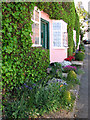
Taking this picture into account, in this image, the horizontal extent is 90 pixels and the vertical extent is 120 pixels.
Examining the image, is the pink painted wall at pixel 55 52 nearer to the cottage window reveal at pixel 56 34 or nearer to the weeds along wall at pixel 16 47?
the cottage window reveal at pixel 56 34

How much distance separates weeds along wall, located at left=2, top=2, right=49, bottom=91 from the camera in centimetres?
338

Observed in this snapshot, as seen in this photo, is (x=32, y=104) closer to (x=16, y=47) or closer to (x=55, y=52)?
(x=16, y=47)

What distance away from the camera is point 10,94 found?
363cm

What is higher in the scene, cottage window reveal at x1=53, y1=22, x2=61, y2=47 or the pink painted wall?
cottage window reveal at x1=53, y1=22, x2=61, y2=47

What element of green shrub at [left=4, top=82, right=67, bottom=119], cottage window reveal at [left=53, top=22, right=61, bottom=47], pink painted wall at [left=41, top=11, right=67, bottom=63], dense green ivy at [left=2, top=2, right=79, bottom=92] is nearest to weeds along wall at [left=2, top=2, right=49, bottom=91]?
dense green ivy at [left=2, top=2, right=79, bottom=92]

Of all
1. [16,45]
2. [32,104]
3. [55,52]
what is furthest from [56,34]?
[32,104]

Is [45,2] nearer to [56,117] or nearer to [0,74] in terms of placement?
[0,74]

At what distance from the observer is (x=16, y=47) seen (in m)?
3.70

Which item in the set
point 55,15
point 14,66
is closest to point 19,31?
point 14,66

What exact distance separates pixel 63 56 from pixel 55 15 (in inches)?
107

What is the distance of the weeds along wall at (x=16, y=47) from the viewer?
3379 mm

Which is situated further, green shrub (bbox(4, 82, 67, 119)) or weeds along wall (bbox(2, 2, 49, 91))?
weeds along wall (bbox(2, 2, 49, 91))

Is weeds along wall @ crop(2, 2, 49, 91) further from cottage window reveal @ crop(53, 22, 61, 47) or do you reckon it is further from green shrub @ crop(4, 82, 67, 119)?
cottage window reveal @ crop(53, 22, 61, 47)

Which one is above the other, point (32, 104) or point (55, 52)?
point (55, 52)
